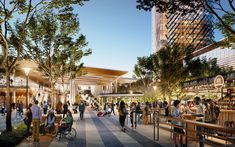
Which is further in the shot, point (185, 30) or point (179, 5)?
point (185, 30)

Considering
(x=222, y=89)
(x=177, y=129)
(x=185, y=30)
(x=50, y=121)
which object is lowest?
(x=50, y=121)

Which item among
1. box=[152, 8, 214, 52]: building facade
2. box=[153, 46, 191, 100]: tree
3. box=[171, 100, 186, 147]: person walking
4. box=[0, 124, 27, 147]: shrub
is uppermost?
box=[152, 8, 214, 52]: building facade

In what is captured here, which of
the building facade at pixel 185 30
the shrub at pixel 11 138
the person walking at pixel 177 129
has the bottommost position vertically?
the shrub at pixel 11 138

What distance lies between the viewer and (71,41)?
3200 centimetres

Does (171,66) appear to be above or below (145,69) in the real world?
below

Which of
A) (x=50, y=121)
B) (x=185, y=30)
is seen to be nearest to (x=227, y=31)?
(x=50, y=121)

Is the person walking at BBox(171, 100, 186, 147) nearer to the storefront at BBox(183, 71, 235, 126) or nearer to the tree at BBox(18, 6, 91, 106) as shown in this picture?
the storefront at BBox(183, 71, 235, 126)

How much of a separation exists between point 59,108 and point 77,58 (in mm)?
8807

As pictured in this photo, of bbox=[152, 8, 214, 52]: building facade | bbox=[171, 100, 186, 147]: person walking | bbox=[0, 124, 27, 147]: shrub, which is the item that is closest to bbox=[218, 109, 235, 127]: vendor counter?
bbox=[171, 100, 186, 147]: person walking

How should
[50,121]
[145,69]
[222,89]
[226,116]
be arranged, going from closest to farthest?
[226,116] → [50,121] → [222,89] → [145,69]

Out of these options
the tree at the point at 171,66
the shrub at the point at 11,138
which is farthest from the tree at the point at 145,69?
the shrub at the point at 11,138

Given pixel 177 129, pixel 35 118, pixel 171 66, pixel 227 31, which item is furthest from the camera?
pixel 171 66

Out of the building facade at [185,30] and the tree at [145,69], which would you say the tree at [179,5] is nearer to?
the tree at [145,69]

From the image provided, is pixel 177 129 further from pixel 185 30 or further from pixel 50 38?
pixel 185 30
